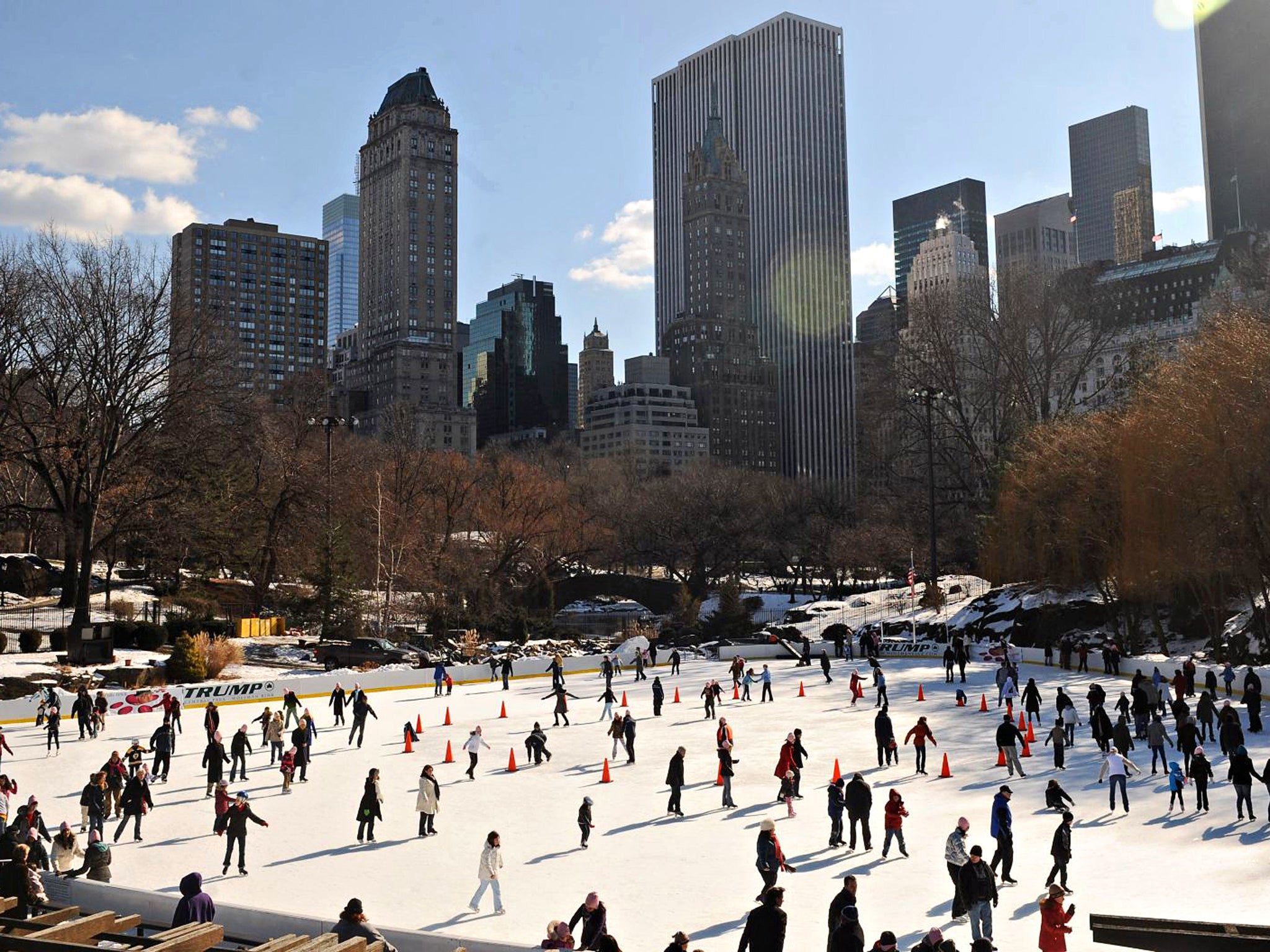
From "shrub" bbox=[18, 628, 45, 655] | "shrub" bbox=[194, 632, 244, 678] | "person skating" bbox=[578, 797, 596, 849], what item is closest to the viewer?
"person skating" bbox=[578, 797, 596, 849]

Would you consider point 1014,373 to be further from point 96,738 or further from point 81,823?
point 81,823

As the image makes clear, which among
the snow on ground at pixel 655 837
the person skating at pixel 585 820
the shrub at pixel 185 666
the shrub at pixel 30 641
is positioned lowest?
the snow on ground at pixel 655 837

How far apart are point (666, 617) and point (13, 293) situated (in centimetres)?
4437

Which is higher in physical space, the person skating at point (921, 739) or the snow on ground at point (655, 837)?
the person skating at point (921, 739)

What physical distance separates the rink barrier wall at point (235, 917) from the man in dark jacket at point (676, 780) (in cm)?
607

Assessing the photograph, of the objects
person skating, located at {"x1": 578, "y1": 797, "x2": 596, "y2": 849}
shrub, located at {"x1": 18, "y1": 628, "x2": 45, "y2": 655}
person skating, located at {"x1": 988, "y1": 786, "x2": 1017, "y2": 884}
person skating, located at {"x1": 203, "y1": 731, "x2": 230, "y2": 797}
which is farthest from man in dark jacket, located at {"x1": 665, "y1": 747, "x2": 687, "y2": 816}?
shrub, located at {"x1": 18, "y1": 628, "x2": 45, "y2": 655}

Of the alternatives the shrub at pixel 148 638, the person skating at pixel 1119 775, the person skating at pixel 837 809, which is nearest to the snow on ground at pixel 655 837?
the person skating at pixel 837 809

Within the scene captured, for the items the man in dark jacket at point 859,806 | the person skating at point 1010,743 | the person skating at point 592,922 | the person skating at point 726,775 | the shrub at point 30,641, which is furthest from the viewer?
the shrub at point 30,641

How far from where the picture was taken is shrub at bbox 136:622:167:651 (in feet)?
138

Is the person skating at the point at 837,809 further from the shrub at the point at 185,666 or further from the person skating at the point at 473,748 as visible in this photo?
the shrub at the point at 185,666

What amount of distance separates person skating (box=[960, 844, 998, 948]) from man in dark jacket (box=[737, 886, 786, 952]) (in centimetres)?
253

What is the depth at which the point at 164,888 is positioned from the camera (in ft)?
50.0

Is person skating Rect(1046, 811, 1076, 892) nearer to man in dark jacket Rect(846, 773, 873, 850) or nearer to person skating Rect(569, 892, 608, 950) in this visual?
man in dark jacket Rect(846, 773, 873, 850)

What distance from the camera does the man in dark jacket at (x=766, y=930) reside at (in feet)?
34.4
